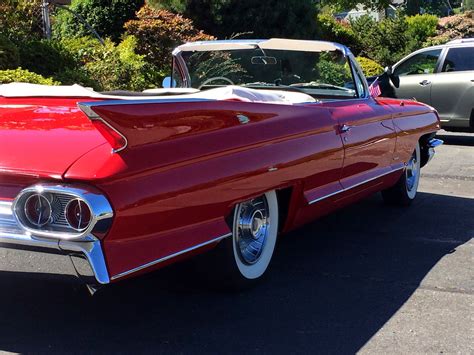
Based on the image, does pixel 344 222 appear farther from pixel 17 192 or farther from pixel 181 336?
pixel 17 192

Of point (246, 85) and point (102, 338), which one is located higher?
point (246, 85)

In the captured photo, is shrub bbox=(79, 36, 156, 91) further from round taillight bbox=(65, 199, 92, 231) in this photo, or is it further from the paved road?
round taillight bbox=(65, 199, 92, 231)

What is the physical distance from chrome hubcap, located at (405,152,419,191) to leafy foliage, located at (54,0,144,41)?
39.5 ft

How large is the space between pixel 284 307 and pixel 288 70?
2.33 m

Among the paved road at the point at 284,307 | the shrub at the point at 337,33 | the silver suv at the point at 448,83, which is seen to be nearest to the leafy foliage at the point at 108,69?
the silver suv at the point at 448,83

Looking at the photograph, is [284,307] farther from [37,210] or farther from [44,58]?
[44,58]

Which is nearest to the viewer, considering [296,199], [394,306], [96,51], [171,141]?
[171,141]

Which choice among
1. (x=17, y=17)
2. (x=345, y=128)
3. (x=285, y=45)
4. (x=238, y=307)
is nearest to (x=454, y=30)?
(x=17, y=17)

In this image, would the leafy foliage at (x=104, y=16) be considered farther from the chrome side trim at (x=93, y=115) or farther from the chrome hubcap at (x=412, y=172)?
the chrome side trim at (x=93, y=115)

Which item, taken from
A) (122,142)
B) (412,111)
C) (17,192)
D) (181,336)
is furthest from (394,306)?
(412,111)

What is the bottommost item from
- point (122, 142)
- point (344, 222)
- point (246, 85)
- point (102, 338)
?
point (344, 222)

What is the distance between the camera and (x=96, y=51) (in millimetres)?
11656

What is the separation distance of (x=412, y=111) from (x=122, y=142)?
4027mm

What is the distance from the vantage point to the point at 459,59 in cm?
1151
